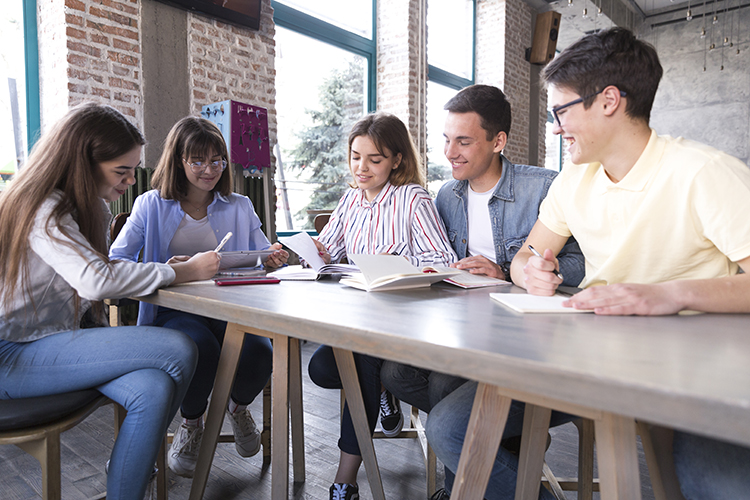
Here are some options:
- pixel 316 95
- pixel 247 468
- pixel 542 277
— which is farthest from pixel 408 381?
pixel 316 95

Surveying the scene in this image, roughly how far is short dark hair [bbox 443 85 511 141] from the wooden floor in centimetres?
125

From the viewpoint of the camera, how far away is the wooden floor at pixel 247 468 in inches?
67.7

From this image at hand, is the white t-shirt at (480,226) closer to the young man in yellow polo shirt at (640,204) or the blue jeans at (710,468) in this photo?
the young man in yellow polo shirt at (640,204)

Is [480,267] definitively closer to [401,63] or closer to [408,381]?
[408,381]

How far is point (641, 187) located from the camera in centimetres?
117

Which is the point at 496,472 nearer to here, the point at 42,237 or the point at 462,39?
the point at 42,237

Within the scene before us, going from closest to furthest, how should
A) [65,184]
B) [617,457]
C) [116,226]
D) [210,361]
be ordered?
[617,457] < [65,184] < [210,361] < [116,226]

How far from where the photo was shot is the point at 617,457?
2.69ft

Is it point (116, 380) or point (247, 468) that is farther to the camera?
point (247, 468)

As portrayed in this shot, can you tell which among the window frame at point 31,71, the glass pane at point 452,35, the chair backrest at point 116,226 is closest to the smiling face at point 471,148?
the chair backrest at point 116,226

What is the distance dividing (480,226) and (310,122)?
3.26 metres

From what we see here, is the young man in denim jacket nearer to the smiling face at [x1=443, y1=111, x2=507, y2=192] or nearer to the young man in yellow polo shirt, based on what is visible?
the smiling face at [x1=443, y1=111, x2=507, y2=192]

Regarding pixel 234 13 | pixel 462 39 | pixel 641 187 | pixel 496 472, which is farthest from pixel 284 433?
pixel 462 39

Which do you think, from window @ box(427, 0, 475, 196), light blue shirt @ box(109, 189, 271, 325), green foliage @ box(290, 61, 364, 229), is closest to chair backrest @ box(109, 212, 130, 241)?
light blue shirt @ box(109, 189, 271, 325)
